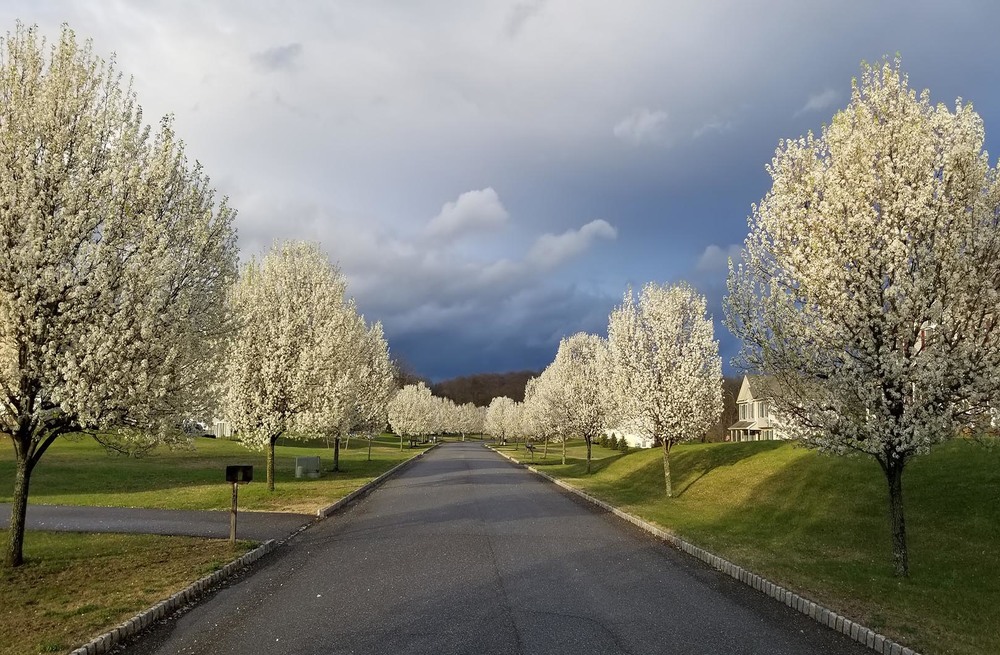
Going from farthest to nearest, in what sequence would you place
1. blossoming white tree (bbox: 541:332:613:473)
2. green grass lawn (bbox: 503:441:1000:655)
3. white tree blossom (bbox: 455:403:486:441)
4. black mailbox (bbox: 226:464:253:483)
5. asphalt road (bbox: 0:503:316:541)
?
white tree blossom (bbox: 455:403:486:441) < blossoming white tree (bbox: 541:332:613:473) < asphalt road (bbox: 0:503:316:541) < black mailbox (bbox: 226:464:253:483) < green grass lawn (bbox: 503:441:1000:655)

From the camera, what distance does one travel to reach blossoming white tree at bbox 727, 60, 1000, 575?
35.0 ft

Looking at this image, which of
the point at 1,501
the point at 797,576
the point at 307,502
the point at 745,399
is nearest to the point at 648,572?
the point at 797,576

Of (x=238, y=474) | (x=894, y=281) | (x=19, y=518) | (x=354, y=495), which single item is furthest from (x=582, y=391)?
(x=19, y=518)

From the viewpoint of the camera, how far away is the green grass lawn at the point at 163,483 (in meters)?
21.6

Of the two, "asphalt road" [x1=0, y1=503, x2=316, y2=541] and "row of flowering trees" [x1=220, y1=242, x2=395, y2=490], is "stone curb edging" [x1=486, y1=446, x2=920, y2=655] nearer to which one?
"asphalt road" [x1=0, y1=503, x2=316, y2=541]

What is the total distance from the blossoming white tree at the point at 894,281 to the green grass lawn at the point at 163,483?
13301 mm

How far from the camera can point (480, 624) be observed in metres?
8.39

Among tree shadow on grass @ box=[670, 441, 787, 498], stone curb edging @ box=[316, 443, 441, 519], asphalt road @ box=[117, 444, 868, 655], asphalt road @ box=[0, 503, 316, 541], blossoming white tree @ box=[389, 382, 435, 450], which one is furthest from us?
blossoming white tree @ box=[389, 382, 435, 450]

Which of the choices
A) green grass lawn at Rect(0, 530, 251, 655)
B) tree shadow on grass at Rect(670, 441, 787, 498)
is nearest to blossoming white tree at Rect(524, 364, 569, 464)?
tree shadow on grass at Rect(670, 441, 787, 498)

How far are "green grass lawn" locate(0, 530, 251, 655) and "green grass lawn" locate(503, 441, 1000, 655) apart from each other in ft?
33.4

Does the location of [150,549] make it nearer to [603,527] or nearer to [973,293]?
[603,527]

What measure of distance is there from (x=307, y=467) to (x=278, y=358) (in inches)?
355

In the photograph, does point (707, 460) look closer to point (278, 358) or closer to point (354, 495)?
point (354, 495)

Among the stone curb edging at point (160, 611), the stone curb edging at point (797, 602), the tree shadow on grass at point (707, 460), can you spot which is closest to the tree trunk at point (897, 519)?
the stone curb edging at point (797, 602)
